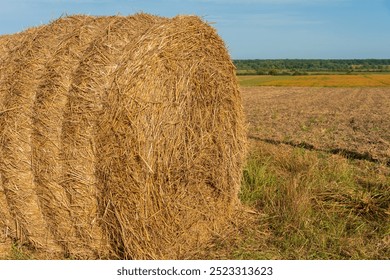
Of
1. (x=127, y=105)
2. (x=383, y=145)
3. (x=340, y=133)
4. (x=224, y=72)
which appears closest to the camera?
(x=127, y=105)

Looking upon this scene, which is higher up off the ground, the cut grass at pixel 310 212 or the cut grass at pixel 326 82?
the cut grass at pixel 326 82

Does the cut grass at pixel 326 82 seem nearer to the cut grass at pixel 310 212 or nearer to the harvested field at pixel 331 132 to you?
the harvested field at pixel 331 132

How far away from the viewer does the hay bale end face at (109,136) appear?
161 inches

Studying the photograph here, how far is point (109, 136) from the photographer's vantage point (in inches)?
158

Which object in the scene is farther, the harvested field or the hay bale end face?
the harvested field

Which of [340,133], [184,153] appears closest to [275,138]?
[340,133]

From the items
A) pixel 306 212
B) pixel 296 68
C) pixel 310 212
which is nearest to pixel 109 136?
pixel 306 212

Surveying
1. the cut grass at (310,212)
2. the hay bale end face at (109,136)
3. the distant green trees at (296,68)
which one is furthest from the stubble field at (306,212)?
the distant green trees at (296,68)

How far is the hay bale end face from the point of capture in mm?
4086

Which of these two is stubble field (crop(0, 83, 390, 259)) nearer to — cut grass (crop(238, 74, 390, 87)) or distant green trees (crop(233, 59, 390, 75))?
cut grass (crop(238, 74, 390, 87))

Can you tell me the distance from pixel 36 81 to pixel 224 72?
225 cm

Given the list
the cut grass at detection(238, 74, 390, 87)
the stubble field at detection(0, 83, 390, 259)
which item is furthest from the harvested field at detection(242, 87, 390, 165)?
the cut grass at detection(238, 74, 390, 87)

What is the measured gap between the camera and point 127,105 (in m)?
3.97

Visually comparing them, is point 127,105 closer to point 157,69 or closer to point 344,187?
point 157,69
